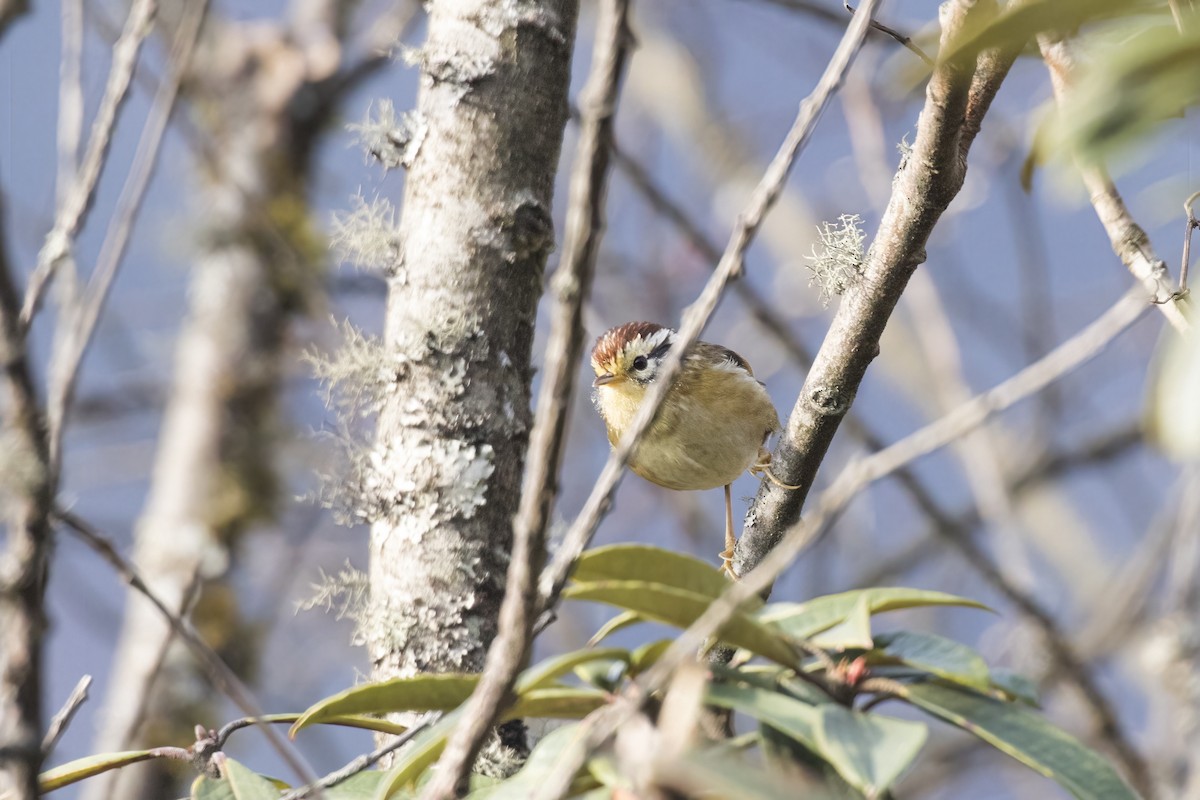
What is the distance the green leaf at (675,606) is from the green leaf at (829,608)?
0.06 metres

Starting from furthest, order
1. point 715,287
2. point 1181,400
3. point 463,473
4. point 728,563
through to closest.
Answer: point 728,563 → point 463,473 → point 715,287 → point 1181,400

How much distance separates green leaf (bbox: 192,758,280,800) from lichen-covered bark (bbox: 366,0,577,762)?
51cm

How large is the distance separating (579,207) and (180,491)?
455 centimetres

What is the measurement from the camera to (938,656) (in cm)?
110

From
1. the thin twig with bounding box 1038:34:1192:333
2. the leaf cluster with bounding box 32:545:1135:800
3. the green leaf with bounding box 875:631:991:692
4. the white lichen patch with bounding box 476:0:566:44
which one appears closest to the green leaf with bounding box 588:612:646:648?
the leaf cluster with bounding box 32:545:1135:800

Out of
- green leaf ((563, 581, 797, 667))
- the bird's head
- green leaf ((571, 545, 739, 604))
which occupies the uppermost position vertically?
the bird's head

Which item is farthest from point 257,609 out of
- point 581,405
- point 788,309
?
point 788,309

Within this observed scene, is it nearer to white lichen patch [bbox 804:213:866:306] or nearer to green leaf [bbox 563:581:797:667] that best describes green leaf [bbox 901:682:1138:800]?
green leaf [bbox 563:581:797:667]

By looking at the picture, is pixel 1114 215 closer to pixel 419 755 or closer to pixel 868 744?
pixel 868 744

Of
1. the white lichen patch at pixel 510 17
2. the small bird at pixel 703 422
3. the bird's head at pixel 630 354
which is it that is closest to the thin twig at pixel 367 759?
the white lichen patch at pixel 510 17

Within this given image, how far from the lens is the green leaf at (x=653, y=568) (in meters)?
1.09

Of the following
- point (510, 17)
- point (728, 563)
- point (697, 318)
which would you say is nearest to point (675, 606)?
point (697, 318)

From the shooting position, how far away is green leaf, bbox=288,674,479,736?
112 centimetres

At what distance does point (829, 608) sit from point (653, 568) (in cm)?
18
